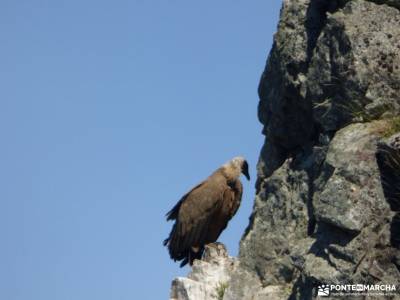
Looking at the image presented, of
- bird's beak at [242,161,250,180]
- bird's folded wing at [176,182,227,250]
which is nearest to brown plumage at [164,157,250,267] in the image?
bird's folded wing at [176,182,227,250]

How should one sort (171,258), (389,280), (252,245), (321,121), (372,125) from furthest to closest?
(171,258)
(252,245)
(321,121)
(372,125)
(389,280)

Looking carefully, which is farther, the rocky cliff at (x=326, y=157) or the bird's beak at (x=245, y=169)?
the bird's beak at (x=245, y=169)

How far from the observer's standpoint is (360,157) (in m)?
10.4

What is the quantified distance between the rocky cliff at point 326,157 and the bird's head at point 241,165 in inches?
120

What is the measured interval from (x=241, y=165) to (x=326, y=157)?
586 cm

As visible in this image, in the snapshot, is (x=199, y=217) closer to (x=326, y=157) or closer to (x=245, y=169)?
(x=245, y=169)

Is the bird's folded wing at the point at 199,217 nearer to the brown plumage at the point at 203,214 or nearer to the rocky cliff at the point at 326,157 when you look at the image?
the brown plumage at the point at 203,214

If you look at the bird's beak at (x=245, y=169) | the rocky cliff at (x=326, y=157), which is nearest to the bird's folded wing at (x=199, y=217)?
the bird's beak at (x=245, y=169)

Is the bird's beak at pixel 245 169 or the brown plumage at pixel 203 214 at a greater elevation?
the bird's beak at pixel 245 169

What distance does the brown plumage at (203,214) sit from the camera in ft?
52.7

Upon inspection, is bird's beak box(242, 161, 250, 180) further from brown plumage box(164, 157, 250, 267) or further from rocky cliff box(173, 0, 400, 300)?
rocky cliff box(173, 0, 400, 300)

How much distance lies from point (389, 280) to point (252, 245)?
313 cm

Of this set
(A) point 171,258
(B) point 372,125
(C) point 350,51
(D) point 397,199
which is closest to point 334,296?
(D) point 397,199

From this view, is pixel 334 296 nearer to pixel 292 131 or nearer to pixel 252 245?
pixel 252 245
